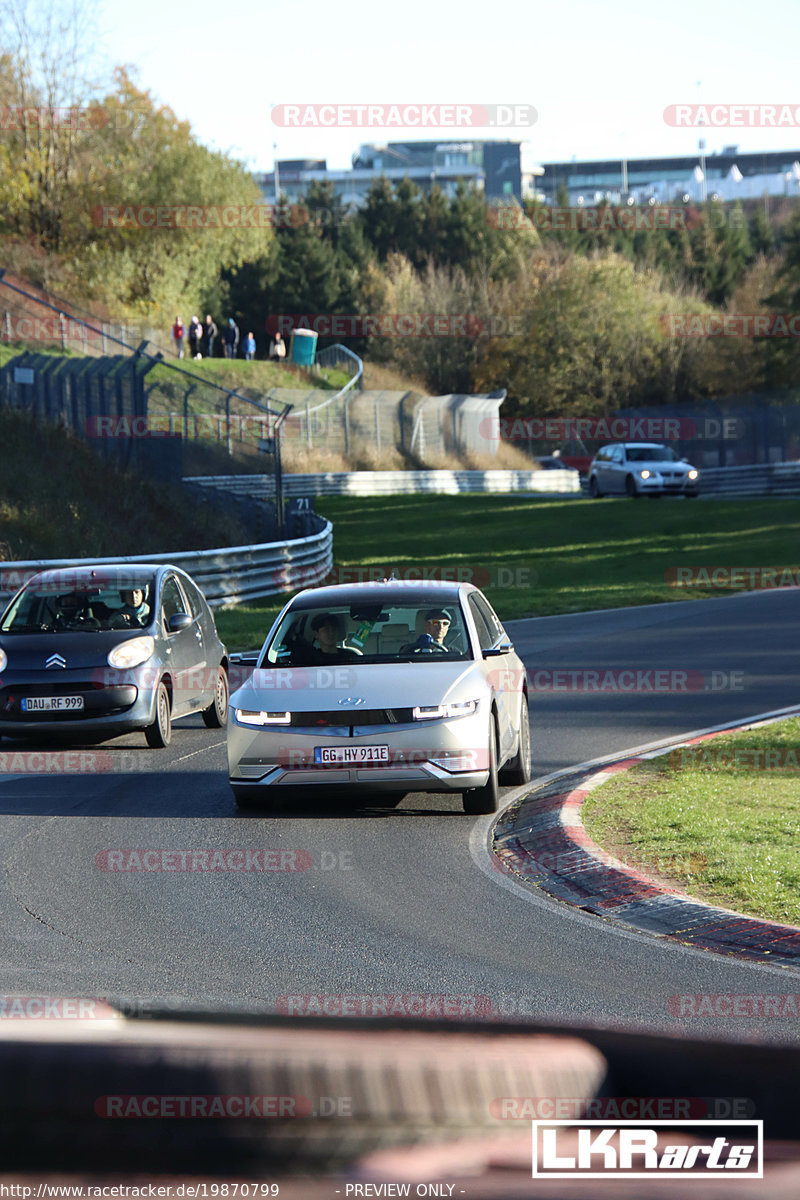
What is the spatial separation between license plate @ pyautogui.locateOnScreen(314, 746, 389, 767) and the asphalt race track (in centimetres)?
46

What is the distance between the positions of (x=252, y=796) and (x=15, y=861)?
1.87 m

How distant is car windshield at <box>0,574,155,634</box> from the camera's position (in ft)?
45.3

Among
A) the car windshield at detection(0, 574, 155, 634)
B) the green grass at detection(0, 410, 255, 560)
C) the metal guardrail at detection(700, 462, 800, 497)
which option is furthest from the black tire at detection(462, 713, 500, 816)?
the metal guardrail at detection(700, 462, 800, 497)

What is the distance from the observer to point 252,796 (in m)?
10.3

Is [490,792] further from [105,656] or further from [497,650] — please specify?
[105,656]

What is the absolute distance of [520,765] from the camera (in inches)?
444

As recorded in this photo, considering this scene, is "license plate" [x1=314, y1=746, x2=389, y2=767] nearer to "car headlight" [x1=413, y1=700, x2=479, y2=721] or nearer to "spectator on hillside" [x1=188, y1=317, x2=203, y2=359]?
"car headlight" [x1=413, y1=700, x2=479, y2=721]

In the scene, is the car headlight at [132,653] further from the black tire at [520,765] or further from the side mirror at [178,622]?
the black tire at [520,765]

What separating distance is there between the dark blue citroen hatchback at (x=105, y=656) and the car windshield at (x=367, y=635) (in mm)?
2539

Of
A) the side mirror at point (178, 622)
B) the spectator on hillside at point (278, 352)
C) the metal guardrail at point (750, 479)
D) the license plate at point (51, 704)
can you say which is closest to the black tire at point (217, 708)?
the side mirror at point (178, 622)

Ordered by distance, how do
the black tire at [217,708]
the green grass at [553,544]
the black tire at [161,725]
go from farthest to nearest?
the green grass at [553,544] → the black tire at [217,708] → the black tire at [161,725]

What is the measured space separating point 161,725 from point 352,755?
3955 mm

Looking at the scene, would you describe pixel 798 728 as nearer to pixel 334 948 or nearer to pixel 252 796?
pixel 252 796

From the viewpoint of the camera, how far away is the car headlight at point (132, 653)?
1310 cm
